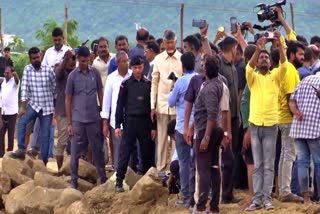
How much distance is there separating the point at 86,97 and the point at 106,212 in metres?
1.70

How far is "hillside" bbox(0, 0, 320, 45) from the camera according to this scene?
92.2 m

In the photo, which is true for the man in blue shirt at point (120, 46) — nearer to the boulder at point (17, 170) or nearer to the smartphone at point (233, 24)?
the boulder at point (17, 170)

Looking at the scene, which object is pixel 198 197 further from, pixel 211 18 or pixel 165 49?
pixel 211 18

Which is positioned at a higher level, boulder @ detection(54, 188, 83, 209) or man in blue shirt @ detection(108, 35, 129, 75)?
man in blue shirt @ detection(108, 35, 129, 75)

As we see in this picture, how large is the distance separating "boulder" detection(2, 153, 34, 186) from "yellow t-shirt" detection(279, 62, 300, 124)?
16.6ft

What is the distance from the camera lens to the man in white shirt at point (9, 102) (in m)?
17.1

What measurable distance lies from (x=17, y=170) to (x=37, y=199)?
4.87 feet

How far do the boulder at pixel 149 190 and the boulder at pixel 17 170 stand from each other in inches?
121

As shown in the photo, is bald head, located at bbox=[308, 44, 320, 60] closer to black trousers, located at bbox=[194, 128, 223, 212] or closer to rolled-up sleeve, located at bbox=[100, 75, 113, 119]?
black trousers, located at bbox=[194, 128, 223, 212]

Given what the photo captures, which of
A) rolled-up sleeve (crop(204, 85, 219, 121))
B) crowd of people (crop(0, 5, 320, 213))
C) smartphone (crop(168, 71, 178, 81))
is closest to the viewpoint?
rolled-up sleeve (crop(204, 85, 219, 121))

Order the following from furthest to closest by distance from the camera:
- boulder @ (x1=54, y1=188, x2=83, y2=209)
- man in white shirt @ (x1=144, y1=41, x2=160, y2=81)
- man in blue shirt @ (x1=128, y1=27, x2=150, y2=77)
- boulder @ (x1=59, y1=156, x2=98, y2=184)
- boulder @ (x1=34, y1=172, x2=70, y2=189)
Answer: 1. boulder @ (x1=59, y1=156, x2=98, y2=184)
2. man in blue shirt @ (x1=128, y1=27, x2=150, y2=77)
3. boulder @ (x1=34, y1=172, x2=70, y2=189)
4. man in white shirt @ (x1=144, y1=41, x2=160, y2=81)
5. boulder @ (x1=54, y1=188, x2=83, y2=209)

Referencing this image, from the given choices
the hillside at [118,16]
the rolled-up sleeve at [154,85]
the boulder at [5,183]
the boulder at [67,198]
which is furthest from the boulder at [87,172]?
the hillside at [118,16]

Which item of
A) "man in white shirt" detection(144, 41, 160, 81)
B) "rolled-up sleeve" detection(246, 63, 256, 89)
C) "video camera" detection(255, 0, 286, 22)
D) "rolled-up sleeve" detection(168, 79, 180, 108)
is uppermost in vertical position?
"video camera" detection(255, 0, 286, 22)

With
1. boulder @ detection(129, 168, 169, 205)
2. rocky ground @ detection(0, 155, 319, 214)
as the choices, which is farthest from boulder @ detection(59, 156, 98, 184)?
boulder @ detection(129, 168, 169, 205)
